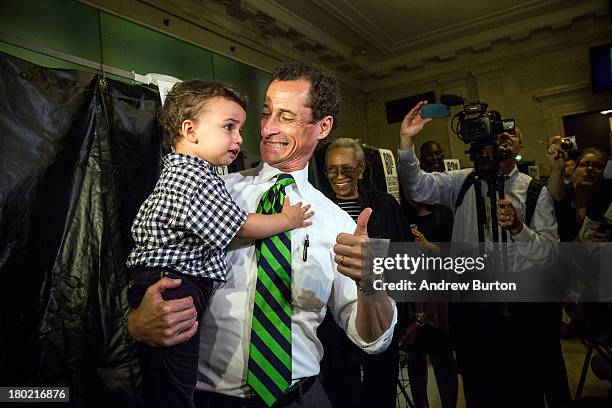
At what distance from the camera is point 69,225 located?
0.88m

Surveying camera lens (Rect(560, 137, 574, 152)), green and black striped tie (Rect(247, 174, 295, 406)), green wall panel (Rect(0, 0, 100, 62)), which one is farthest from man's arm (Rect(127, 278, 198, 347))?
green wall panel (Rect(0, 0, 100, 62))

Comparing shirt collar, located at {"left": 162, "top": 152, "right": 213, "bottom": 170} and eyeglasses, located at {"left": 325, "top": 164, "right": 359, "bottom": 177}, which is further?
eyeglasses, located at {"left": 325, "top": 164, "right": 359, "bottom": 177}

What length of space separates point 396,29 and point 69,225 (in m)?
5.15

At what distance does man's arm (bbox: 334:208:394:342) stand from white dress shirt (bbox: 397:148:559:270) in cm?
74

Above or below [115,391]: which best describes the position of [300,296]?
above

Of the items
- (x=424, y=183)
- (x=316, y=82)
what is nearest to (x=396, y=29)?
(x=424, y=183)

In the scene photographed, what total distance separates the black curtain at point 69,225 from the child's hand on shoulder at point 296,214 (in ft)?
1.22

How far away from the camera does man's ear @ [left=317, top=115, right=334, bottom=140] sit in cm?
102

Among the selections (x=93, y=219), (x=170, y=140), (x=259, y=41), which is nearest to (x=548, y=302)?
(x=170, y=140)

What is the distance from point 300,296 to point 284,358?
138 millimetres

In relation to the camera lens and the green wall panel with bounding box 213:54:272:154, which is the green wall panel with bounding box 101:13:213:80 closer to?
the green wall panel with bounding box 213:54:272:154

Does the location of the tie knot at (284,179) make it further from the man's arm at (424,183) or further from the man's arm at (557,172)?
the man's arm at (557,172)

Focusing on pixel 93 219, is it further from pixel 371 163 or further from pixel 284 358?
pixel 371 163

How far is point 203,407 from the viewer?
0.88m
